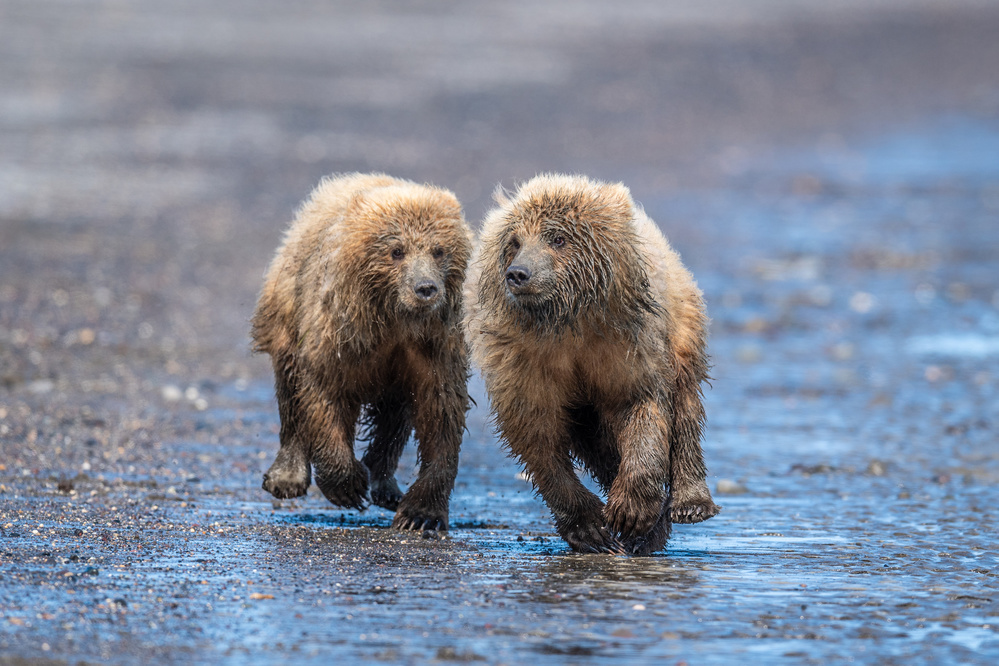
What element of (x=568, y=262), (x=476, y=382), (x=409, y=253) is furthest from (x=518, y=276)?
(x=476, y=382)

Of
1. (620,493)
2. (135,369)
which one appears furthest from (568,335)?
(135,369)

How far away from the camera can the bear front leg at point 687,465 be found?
277 inches

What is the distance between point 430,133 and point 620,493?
51.7 feet

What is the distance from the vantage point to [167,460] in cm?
858

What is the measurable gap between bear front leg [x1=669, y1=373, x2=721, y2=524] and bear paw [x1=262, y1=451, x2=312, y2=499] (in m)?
1.91

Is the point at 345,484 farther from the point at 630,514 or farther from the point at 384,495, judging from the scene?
the point at 630,514

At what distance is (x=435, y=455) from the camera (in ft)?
24.9

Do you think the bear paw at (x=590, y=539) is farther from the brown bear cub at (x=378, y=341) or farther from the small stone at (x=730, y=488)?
the small stone at (x=730, y=488)

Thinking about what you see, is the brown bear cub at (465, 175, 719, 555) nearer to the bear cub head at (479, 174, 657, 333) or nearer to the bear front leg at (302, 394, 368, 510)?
the bear cub head at (479, 174, 657, 333)

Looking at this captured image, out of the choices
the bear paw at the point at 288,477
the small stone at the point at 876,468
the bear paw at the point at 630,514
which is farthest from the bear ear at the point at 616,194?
the small stone at the point at 876,468

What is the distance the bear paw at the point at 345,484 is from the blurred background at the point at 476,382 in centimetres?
13

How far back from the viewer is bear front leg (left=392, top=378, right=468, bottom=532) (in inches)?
293

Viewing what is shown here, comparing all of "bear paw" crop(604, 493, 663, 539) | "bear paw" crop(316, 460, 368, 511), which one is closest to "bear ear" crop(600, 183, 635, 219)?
"bear paw" crop(604, 493, 663, 539)

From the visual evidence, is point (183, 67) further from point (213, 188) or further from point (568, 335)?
point (568, 335)
